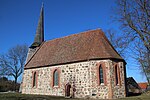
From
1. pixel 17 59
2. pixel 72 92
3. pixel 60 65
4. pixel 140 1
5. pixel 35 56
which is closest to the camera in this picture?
pixel 140 1

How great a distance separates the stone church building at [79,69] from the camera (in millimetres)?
19422

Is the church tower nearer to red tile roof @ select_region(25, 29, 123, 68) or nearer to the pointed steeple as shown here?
the pointed steeple

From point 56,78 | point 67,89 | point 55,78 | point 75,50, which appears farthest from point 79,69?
point 55,78

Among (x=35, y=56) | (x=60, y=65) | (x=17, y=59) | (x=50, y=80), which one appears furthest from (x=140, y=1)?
(x=17, y=59)

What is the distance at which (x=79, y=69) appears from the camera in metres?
20.8

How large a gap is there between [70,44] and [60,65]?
3.84 meters

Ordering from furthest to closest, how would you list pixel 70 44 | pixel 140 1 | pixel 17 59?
pixel 17 59 → pixel 70 44 → pixel 140 1

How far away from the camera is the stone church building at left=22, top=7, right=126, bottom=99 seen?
19.4m

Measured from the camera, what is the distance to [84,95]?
19578mm

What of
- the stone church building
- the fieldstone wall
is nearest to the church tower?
the stone church building

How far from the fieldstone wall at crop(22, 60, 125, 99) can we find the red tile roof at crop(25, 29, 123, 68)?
33.1 inches

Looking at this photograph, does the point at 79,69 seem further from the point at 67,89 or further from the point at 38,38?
the point at 38,38

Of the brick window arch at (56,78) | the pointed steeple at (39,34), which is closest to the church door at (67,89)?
the brick window arch at (56,78)

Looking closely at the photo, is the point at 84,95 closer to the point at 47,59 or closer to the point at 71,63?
the point at 71,63
